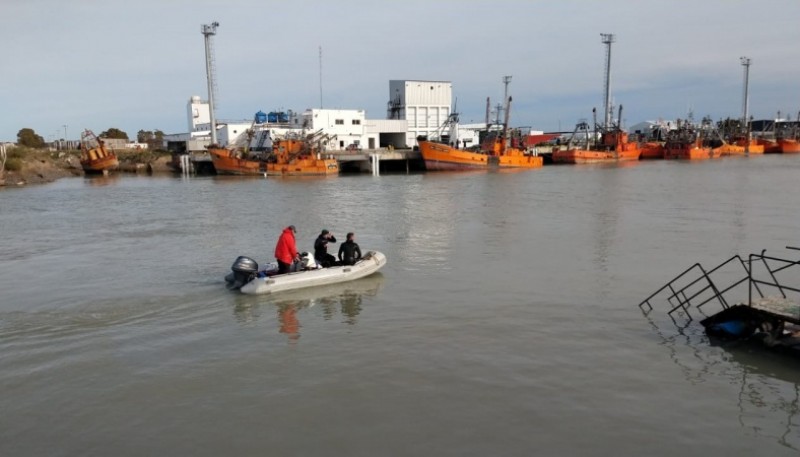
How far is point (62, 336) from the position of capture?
1120 cm

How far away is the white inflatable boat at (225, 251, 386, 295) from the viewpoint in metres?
13.5

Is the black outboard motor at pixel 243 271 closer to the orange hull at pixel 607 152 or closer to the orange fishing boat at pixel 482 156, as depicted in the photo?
the orange fishing boat at pixel 482 156

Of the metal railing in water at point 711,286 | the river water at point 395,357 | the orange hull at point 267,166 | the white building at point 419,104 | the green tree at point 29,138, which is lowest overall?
the river water at point 395,357

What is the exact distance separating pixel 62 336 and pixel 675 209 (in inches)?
1063

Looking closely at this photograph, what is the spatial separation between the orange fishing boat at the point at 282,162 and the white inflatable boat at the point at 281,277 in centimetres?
4675

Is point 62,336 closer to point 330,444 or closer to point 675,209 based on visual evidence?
point 330,444

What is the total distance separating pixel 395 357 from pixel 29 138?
337 ft

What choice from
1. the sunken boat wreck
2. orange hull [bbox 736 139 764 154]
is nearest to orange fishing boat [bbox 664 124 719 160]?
orange hull [bbox 736 139 764 154]

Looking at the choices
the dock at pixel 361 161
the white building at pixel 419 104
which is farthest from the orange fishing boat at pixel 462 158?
the white building at pixel 419 104

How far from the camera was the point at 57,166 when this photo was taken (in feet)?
227

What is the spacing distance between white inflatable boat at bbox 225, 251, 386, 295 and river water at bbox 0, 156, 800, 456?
0.85 feet

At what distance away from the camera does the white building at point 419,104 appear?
8319 centimetres

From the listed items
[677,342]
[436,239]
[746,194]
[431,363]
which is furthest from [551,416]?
[746,194]

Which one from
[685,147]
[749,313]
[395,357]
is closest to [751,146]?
[685,147]
